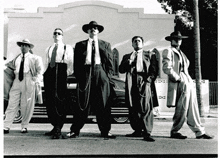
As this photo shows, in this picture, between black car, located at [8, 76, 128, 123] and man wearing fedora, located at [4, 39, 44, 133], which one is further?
black car, located at [8, 76, 128, 123]

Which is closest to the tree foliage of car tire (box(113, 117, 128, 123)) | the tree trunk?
the tree trunk

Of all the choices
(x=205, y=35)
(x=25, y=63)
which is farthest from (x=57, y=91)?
(x=205, y=35)

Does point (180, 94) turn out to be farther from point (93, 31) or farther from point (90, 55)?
point (93, 31)

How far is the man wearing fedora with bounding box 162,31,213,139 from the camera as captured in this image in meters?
6.34

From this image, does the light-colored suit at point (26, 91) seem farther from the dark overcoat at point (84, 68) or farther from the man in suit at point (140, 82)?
the man in suit at point (140, 82)

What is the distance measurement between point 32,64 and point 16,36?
1375cm

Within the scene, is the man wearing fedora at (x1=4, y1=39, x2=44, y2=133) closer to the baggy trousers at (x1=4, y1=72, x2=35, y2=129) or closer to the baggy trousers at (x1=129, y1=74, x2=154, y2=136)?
the baggy trousers at (x1=4, y1=72, x2=35, y2=129)

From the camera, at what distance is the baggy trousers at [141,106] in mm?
6227

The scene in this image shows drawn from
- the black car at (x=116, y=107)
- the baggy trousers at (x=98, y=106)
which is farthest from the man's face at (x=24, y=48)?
the black car at (x=116, y=107)

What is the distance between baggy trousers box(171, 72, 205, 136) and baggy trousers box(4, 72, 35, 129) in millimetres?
3039

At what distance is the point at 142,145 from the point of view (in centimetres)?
549

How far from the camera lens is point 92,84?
6.27 meters

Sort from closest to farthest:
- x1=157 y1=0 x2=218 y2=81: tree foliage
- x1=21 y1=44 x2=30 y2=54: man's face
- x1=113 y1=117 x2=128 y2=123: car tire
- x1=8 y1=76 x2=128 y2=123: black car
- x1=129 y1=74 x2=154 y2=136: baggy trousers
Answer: x1=129 y1=74 x2=154 y2=136: baggy trousers, x1=21 y1=44 x2=30 y2=54: man's face, x1=8 y1=76 x2=128 y2=123: black car, x1=113 y1=117 x2=128 y2=123: car tire, x1=157 y1=0 x2=218 y2=81: tree foliage

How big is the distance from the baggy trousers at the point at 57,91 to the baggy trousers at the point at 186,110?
222cm
